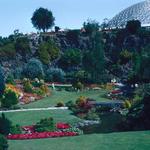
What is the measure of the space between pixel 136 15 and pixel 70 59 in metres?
30.9

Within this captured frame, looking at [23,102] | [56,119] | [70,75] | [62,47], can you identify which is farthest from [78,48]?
[56,119]

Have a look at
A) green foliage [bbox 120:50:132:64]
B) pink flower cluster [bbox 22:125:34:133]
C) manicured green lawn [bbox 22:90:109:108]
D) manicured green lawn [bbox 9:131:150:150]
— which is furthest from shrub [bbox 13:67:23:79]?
manicured green lawn [bbox 9:131:150:150]

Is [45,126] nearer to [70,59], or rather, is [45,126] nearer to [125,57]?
[70,59]

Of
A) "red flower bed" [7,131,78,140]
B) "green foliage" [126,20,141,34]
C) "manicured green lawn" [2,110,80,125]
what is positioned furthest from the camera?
"green foliage" [126,20,141,34]

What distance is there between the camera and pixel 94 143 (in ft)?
68.1

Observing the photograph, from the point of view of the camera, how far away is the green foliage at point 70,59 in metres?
62.7

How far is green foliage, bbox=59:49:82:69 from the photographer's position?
206ft

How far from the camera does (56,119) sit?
2819 centimetres

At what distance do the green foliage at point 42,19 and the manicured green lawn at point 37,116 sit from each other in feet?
165

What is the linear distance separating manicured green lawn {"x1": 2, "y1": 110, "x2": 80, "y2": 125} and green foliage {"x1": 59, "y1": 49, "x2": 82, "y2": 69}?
31270mm

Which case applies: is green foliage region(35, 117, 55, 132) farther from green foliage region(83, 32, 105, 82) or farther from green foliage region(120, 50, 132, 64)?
green foliage region(120, 50, 132, 64)

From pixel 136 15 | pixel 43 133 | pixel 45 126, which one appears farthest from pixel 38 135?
pixel 136 15

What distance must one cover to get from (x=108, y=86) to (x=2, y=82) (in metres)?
14.2

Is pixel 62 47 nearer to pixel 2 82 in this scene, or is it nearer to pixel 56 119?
pixel 2 82
